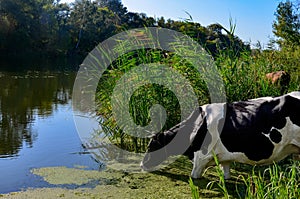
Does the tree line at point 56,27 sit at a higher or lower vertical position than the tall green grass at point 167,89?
higher

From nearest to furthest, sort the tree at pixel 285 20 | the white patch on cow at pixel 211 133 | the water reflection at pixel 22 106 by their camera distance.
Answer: the white patch on cow at pixel 211 133, the water reflection at pixel 22 106, the tree at pixel 285 20

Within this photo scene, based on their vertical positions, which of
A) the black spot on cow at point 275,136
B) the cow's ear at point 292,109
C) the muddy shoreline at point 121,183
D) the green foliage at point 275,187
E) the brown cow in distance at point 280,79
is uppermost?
the brown cow in distance at point 280,79

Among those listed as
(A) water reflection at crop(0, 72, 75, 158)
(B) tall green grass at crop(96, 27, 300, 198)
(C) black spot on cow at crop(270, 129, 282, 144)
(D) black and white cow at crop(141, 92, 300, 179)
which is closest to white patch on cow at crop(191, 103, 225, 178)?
(D) black and white cow at crop(141, 92, 300, 179)

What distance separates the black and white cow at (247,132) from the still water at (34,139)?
1.30 m

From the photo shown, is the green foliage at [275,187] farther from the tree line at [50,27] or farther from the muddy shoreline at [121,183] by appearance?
the tree line at [50,27]

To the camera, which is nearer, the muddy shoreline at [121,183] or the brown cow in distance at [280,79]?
the muddy shoreline at [121,183]

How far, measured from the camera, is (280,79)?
498 cm

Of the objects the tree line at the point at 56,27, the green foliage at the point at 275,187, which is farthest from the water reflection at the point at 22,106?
the tree line at the point at 56,27

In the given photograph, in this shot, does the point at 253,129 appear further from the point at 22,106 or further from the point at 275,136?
the point at 22,106

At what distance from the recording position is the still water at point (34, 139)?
4.32 meters

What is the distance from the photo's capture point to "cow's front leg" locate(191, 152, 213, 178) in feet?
12.5

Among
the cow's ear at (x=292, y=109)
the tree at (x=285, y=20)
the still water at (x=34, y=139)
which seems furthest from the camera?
the tree at (x=285, y=20)

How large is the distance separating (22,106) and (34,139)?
11.2 ft

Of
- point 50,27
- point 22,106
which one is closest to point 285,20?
point 22,106
